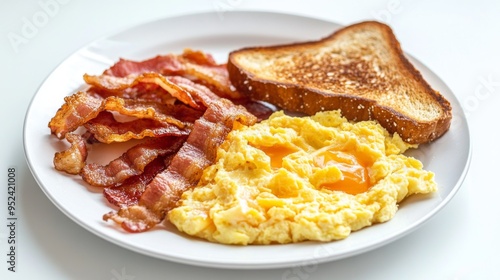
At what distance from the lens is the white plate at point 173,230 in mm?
3340

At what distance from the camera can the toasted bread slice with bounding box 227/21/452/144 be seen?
14.1ft

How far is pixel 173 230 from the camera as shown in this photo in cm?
357

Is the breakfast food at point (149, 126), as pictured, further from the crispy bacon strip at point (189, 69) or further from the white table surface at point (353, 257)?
the white table surface at point (353, 257)

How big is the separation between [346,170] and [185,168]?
0.89 metres

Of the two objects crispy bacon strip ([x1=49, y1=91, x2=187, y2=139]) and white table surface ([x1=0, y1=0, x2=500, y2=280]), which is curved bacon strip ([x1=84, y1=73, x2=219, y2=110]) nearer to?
crispy bacon strip ([x1=49, y1=91, x2=187, y2=139])

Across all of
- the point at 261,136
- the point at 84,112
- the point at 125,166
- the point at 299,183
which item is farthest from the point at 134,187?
the point at 299,183

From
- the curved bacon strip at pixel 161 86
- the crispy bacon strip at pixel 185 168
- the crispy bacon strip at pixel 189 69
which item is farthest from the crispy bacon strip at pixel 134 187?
the crispy bacon strip at pixel 189 69

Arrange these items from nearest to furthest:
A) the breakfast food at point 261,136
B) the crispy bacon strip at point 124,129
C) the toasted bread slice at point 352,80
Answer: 1. the breakfast food at point 261,136
2. the crispy bacon strip at point 124,129
3. the toasted bread slice at point 352,80

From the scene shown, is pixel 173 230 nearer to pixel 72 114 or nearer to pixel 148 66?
pixel 72 114

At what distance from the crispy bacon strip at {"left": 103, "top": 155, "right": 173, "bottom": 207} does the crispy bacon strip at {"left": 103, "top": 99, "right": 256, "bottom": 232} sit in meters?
0.12

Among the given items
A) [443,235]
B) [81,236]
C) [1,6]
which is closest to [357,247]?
[443,235]

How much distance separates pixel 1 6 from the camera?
19.1 feet

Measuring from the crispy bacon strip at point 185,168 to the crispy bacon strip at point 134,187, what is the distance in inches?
4.8

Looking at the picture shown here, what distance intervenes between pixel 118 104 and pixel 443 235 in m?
2.03
